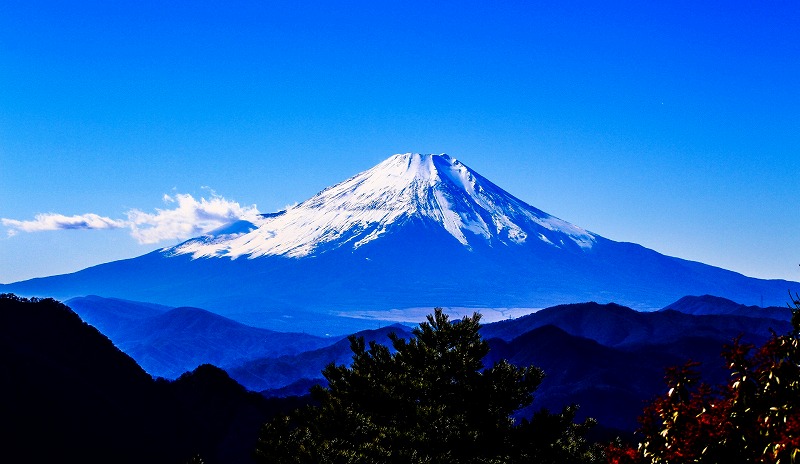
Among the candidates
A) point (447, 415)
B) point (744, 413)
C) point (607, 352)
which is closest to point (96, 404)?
point (447, 415)

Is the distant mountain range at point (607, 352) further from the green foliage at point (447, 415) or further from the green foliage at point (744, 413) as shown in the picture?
the green foliage at point (744, 413)

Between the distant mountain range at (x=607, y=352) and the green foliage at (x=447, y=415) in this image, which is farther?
the distant mountain range at (x=607, y=352)

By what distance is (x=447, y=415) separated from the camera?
20.1 metres

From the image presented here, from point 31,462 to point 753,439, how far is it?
55.0m

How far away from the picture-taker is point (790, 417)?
23.3 ft

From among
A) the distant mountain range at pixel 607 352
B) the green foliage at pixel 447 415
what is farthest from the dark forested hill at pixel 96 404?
the distant mountain range at pixel 607 352

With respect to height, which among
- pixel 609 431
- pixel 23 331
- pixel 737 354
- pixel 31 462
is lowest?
pixel 609 431

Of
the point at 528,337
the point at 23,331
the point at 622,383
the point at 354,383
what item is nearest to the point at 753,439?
the point at 354,383

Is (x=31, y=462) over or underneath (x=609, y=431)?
over

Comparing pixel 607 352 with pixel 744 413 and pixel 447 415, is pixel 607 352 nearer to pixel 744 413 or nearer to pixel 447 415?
pixel 447 415

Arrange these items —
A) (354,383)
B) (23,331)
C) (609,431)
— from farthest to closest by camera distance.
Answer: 1. (609,431)
2. (23,331)
3. (354,383)

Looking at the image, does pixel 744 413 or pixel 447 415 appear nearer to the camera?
pixel 744 413

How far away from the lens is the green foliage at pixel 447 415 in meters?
19.5

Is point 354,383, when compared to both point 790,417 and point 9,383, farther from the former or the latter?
point 9,383
